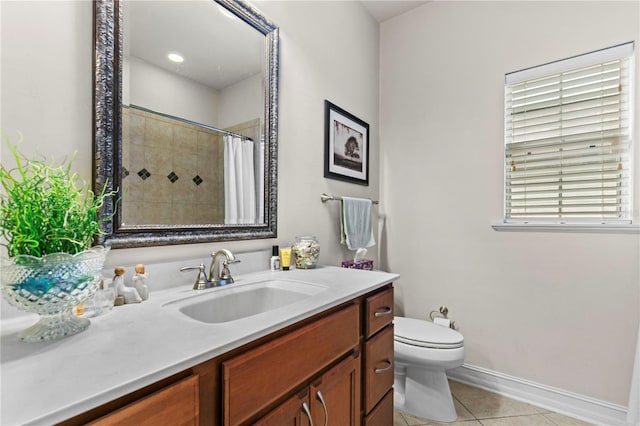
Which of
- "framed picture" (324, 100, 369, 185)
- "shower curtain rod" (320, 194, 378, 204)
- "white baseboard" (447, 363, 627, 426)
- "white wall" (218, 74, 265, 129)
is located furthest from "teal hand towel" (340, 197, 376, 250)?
"white baseboard" (447, 363, 627, 426)

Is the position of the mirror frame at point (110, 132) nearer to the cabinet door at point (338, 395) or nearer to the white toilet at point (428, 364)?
the cabinet door at point (338, 395)

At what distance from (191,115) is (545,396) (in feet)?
8.14

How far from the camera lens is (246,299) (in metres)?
1.17

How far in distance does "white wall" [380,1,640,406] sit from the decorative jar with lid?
109 cm

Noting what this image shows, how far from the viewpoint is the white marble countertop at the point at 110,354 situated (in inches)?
16.9

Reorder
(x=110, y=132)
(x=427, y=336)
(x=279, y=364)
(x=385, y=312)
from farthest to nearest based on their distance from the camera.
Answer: (x=427, y=336) → (x=385, y=312) → (x=110, y=132) → (x=279, y=364)

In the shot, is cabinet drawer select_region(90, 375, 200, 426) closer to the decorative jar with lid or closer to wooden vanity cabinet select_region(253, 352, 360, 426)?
wooden vanity cabinet select_region(253, 352, 360, 426)

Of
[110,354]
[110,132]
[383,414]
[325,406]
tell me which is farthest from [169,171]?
[383,414]

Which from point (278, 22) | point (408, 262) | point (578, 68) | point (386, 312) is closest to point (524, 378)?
point (408, 262)

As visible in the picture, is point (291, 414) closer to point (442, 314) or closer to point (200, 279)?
point (200, 279)

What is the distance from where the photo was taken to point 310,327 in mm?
901

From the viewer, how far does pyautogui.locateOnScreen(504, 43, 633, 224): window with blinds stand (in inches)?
66.7

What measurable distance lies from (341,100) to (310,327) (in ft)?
5.33

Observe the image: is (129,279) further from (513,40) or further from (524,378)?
(513,40)
